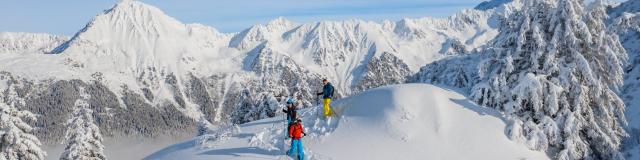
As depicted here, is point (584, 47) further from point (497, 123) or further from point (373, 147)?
point (373, 147)

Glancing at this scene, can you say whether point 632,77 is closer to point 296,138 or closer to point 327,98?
point 327,98

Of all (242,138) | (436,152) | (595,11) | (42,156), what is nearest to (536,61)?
(595,11)

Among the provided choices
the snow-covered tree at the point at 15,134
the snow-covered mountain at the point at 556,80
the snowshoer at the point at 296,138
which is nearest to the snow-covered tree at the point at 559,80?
the snow-covered mountain at the point at 556,80

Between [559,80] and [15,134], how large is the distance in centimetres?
3001

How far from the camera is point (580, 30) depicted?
→ 24.1m

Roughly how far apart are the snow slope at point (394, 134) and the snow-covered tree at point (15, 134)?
54.9ft

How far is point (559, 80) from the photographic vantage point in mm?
24094

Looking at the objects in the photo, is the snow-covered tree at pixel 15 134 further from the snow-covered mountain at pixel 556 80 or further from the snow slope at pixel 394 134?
the snow-covered mountain at pixel 556 80

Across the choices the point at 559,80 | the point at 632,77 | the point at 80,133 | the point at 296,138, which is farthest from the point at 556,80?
the point at 80,133

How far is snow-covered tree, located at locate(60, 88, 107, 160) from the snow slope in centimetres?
1912

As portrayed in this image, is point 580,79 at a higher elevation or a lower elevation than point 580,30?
lower

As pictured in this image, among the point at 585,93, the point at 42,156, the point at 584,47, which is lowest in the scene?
the point at 42,156

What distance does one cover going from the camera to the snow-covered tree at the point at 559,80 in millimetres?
23312

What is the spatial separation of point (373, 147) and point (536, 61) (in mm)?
8006
